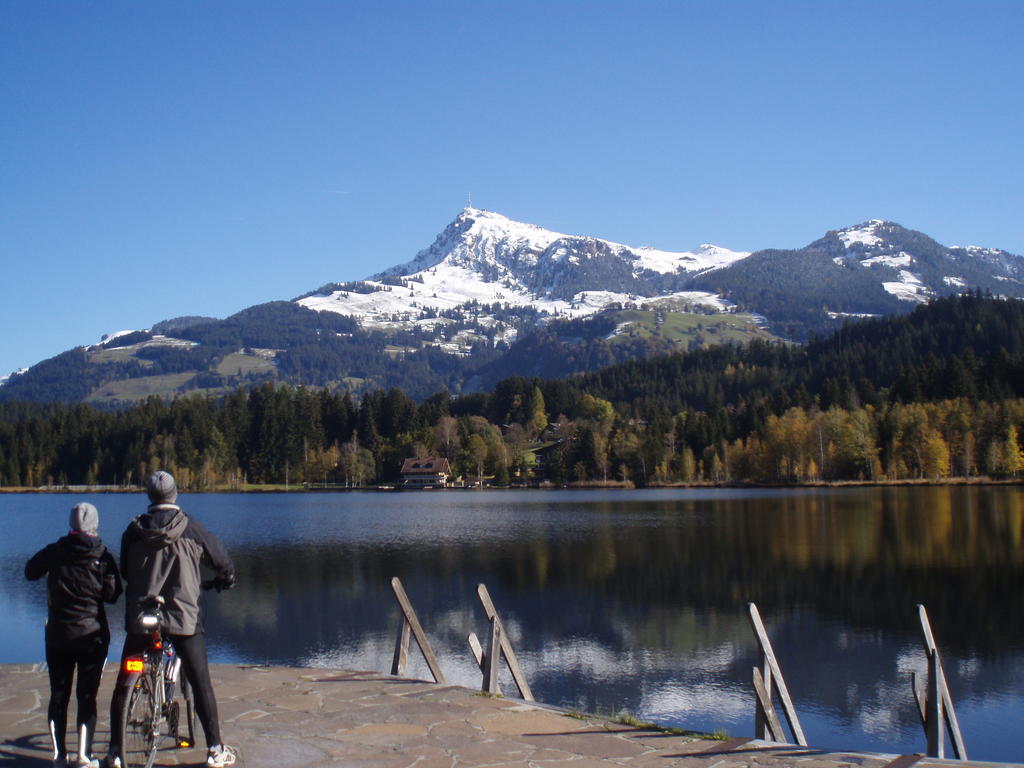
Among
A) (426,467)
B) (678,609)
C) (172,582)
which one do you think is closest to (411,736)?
(172,582)

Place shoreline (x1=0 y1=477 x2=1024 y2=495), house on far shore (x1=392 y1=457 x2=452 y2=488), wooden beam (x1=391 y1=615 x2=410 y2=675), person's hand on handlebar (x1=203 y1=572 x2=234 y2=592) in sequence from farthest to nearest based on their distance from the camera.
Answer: house on far shore (x1=392 y1=457 x2=452 y2=488) → shoreline (x1=0 y1=477 x2=1024 y2=495) → wooden beam (x1=391 y1=615 x2=410 y2=675) → person's hand on handlebar (x1=203 y1=572 x2=234 y2=592)

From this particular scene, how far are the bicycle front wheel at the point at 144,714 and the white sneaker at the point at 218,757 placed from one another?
1.91 ft

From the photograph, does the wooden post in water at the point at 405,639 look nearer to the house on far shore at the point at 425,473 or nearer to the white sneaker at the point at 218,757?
the white sneaker at the point at 218,757

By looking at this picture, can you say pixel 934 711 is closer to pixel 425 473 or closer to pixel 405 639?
pixel 405 639

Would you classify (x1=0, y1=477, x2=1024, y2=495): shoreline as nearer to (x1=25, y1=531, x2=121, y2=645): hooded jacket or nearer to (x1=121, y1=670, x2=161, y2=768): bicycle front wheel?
(x1=121, y1=670, x2=161, y2=768): bicycle front wheel

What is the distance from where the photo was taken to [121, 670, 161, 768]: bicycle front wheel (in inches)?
387

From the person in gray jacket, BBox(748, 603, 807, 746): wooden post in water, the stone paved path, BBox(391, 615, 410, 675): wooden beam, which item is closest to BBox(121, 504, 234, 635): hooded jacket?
the person in gray jacket

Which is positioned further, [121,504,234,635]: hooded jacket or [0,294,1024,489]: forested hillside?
[0,294,1024,489]: forested hillside

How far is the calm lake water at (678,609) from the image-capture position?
70.5 ft

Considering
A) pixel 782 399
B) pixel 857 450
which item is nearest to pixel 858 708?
pixel 857 450

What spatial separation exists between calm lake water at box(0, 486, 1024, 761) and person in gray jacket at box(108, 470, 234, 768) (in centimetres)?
1176

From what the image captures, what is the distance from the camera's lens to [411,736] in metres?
11.7

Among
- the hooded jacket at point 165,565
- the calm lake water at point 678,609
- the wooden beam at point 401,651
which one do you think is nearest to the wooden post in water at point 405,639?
the wooden beam at point 401,651

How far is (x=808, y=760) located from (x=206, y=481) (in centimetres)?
16909
